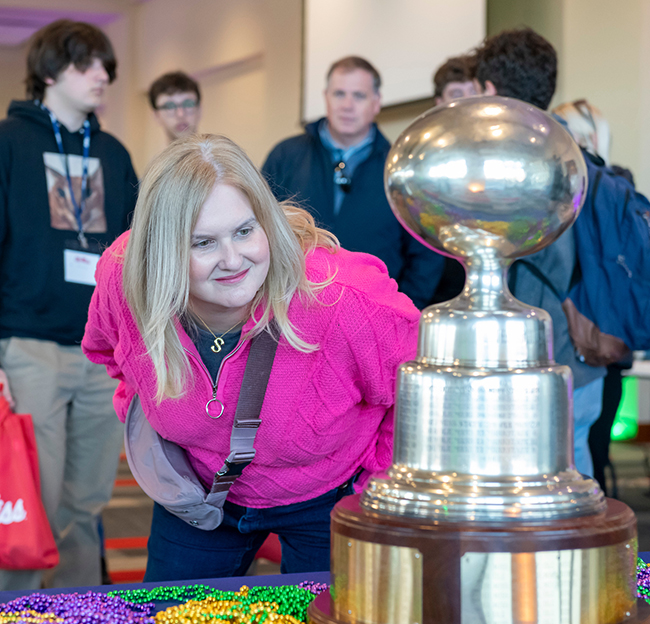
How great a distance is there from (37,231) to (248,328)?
1.25 metres

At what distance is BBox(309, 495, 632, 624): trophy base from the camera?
2.02ft

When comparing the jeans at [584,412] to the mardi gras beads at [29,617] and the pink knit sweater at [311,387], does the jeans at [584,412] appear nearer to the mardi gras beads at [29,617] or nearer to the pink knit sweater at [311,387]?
the pink knit sweater at [311,387]

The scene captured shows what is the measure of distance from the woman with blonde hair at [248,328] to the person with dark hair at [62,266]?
937mm

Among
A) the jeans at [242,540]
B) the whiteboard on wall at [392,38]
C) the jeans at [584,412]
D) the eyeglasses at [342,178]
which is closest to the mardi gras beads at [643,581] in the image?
the jeans at [242,540]

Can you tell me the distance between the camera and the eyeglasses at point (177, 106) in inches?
137

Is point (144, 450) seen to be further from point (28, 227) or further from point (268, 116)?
point (268, 116)

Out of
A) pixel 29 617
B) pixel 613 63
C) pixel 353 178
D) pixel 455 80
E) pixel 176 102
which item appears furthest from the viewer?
pixel 613 63

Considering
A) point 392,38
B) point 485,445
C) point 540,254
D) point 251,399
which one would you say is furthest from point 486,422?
point 392,38

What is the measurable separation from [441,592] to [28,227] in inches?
77.6

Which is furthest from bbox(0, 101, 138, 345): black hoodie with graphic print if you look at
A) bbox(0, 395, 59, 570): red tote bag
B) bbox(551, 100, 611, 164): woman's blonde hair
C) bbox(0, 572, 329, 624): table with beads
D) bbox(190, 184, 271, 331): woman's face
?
bbox(0, 572, 329, 624): table with beads

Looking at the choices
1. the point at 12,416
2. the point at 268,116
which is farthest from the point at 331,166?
the point at 268,116

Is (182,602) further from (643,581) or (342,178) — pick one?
(342,178)

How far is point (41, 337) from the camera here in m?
2.33

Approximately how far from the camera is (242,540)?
1.52 meters
